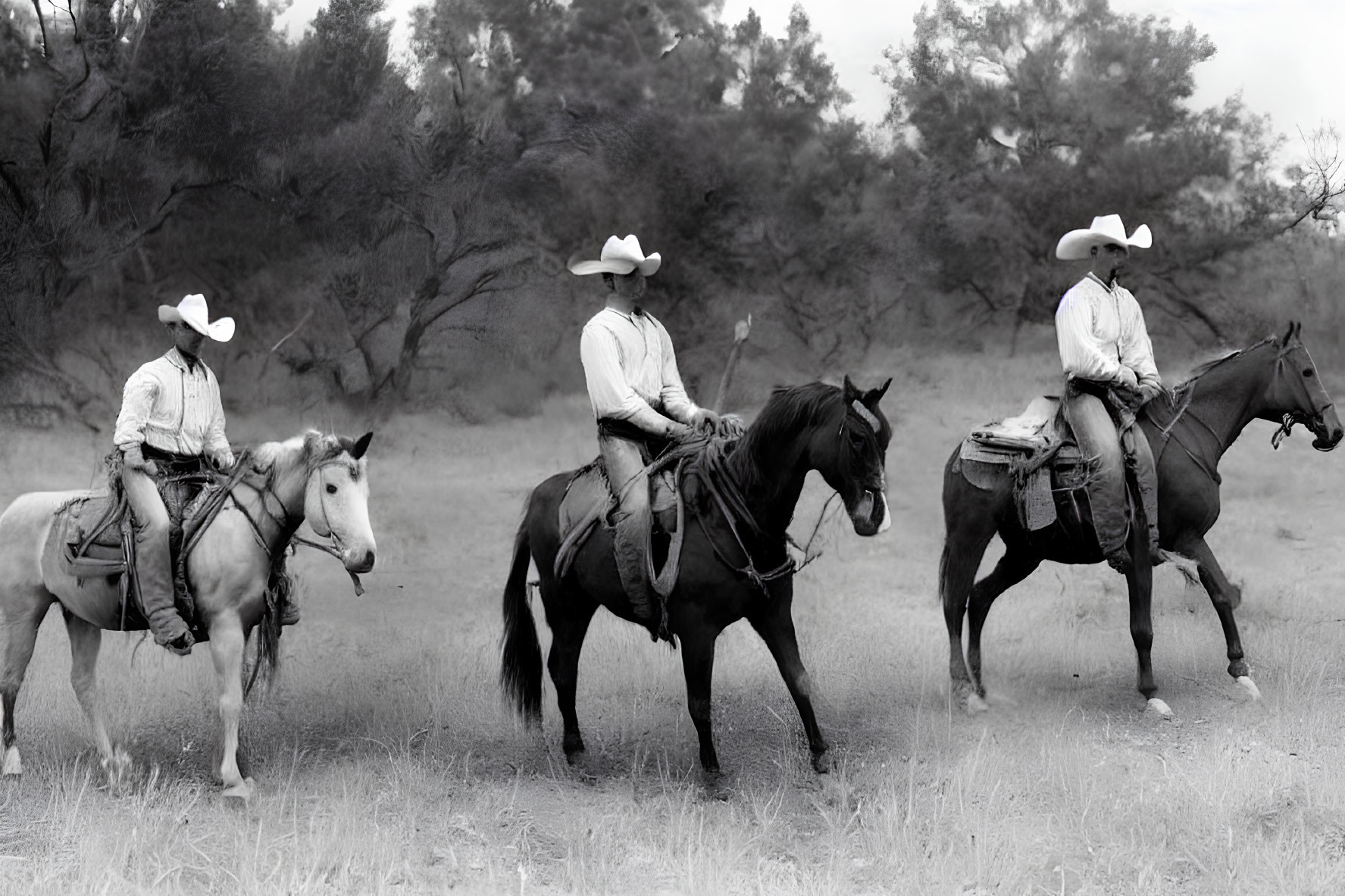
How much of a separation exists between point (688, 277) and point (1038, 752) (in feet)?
30.4

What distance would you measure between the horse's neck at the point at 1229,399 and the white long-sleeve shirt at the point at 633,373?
307 centimetres

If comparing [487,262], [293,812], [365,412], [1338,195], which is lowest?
[293,812]

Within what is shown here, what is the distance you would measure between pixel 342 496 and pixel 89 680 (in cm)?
195

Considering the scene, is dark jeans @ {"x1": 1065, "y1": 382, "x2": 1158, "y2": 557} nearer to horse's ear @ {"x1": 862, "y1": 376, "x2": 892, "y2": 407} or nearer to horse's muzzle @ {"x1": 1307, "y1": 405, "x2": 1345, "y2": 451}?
horse's muzzle @ {"x1": 1307, "y1": 405, "x2": 1345, "y2": 451}

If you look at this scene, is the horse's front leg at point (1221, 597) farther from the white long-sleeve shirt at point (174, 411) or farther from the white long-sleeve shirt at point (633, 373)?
the white long-sleeve shirt at point (174, 411)

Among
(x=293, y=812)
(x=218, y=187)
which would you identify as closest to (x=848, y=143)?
(x=218, y=187)

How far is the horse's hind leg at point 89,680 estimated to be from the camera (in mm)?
5914

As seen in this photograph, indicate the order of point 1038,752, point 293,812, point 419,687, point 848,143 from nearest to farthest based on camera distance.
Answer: point 293,812 → point 1038,752 → point 419,687 → point 848,143

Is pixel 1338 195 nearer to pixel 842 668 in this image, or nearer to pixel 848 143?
pixel 848 143

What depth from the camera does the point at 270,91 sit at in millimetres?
12688

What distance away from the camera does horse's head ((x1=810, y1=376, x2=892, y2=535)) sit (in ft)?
16.1

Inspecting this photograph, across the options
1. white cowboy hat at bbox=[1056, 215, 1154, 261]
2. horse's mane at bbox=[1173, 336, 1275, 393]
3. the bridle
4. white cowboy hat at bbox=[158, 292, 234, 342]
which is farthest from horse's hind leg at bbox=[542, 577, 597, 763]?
the bridle

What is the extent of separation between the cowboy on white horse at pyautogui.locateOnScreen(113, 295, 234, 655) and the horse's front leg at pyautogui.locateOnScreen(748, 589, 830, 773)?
267 centimetres

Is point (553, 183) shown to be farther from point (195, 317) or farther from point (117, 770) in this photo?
point (117, 770)
